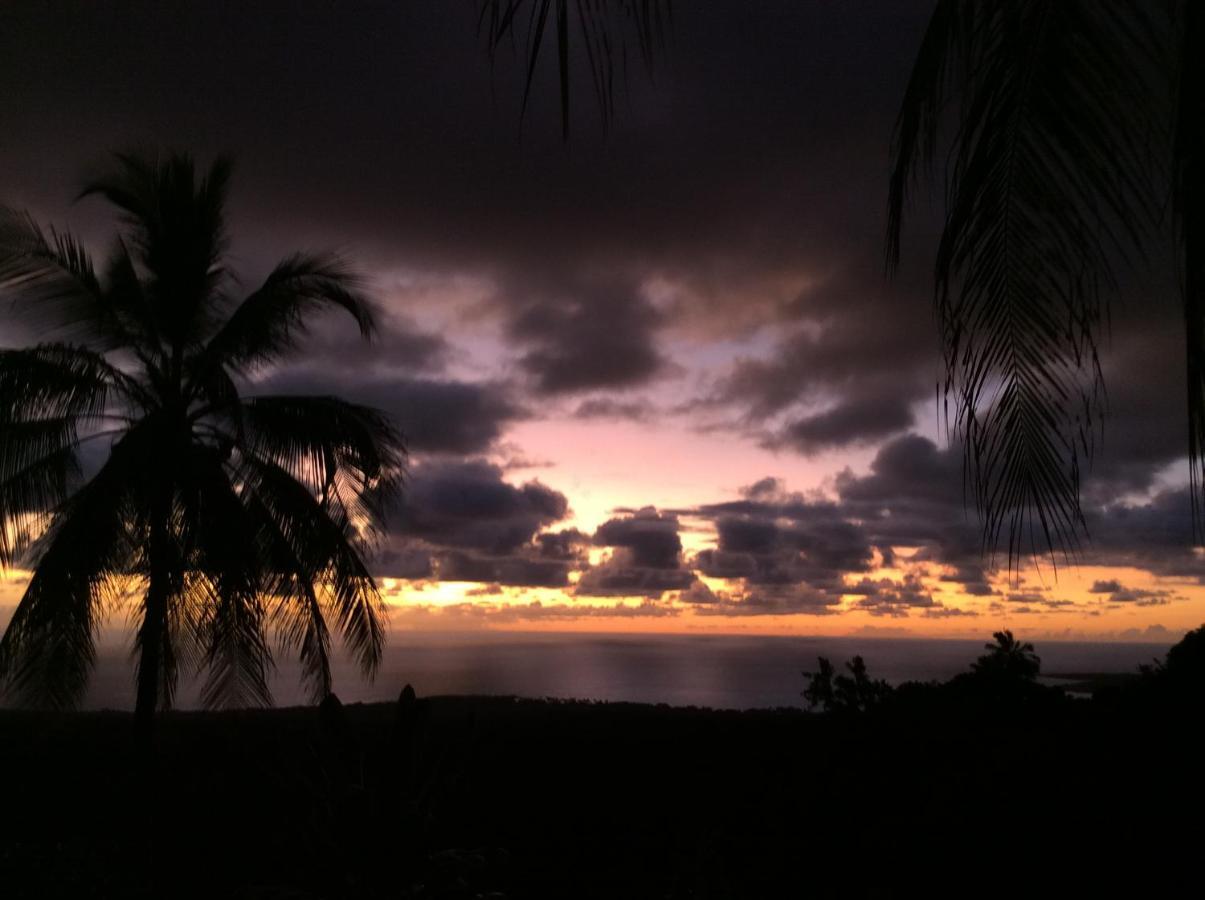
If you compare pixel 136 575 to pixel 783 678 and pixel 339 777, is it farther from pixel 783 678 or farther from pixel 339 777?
pixel 783 678

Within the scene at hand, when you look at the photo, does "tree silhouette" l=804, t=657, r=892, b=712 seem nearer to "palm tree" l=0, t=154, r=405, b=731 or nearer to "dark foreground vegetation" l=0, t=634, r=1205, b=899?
"dark foreground vegetation" l=0, t=634, r=1205, b=899

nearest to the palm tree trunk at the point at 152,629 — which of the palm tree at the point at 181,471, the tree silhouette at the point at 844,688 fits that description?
the palm tree at the point at 181,471

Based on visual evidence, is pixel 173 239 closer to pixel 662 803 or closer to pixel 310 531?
pixel 310 531

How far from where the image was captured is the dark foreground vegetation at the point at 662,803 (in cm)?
517

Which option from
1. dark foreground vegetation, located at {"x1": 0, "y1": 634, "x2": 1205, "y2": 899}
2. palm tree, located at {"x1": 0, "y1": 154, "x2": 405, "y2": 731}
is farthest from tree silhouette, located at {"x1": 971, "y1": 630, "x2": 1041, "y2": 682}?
palm tree, located at {"x1": 0, "y1": 154, "x2": 405, "y2": 731}

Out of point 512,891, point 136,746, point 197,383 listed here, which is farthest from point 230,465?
point 512,891

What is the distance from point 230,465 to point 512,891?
538 centimetres

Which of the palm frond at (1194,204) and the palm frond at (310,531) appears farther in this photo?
the palm frond at (310,531)

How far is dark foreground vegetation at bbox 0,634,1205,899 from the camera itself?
5172mm

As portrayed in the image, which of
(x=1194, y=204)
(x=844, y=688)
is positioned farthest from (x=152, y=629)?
(x=1194, y=204)

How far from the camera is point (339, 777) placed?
18.0ft

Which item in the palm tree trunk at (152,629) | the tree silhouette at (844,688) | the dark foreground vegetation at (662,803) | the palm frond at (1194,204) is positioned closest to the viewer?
the palm frond at (1194,204)

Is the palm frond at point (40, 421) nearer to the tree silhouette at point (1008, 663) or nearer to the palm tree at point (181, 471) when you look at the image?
the palm tree at point (181, 471)

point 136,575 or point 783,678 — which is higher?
point 136,575
